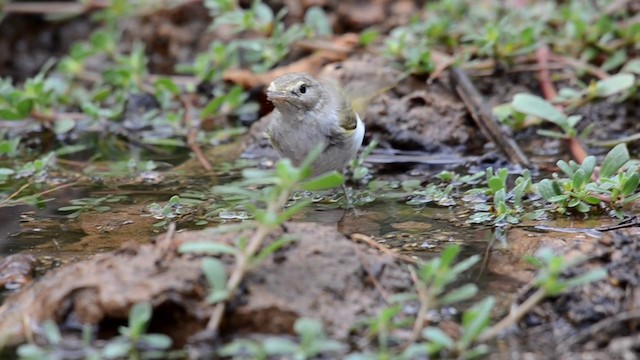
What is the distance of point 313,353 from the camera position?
2.58 m

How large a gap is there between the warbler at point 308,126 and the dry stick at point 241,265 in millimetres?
1474

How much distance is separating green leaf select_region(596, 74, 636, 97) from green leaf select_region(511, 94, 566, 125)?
0.55m

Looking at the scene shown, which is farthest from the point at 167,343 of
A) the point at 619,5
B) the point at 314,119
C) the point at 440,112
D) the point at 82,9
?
the point at 82,9

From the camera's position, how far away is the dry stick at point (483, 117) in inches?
205

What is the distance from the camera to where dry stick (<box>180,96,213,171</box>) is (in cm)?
548

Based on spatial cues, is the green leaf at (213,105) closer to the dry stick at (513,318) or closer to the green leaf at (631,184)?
the green leaf at (631,184)

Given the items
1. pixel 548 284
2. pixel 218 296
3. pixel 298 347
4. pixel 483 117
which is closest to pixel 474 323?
pixel 548 284

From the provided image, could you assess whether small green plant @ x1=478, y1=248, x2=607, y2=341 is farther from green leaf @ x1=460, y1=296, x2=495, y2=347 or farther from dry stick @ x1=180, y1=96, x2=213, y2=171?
dry stick @ x1=180, y1=96, x2=213, y2=171

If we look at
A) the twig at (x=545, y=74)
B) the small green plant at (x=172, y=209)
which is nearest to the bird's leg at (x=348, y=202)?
the small green plant at (x=172, y=209)

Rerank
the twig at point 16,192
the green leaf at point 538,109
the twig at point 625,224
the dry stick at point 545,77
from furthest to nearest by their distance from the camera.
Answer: the dry stick at point 545,77, the green leaf at point 538,109, the twig at point 16,192, the twig at point 625,224

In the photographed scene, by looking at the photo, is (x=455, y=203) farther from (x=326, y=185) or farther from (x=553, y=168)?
(x=326, y=185)

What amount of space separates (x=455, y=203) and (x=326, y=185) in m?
1.62

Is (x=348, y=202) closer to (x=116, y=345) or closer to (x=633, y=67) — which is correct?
(x=116, y=345)

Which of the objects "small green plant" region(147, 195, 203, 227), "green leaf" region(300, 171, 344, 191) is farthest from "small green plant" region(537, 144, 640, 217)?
"small green plant" region(147, 195, 203, 227)
